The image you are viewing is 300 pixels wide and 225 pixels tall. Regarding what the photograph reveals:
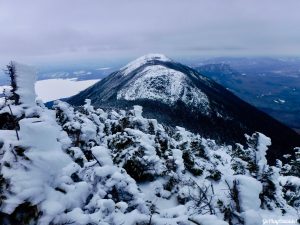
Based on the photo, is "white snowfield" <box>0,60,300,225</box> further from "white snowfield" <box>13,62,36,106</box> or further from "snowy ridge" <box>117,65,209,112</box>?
"snowy ridge" <box>117,65,209,112</box>

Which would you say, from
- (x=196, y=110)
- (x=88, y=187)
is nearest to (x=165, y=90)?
(x=196, y=110)

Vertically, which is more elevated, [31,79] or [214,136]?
[31,79]

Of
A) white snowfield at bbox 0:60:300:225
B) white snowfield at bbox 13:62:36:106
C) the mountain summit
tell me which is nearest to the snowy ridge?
the mountain summit

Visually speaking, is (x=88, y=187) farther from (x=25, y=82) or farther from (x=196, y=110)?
(x=196, y=110)

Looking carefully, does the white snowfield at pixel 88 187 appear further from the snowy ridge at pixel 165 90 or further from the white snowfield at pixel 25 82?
the snowy ridge at pixel 165 90

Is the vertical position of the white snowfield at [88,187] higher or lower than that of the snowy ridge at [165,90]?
higher

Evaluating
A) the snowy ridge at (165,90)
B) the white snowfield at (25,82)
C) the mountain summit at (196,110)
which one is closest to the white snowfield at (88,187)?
the white snowfield at (25,82)

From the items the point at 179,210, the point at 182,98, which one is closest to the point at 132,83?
the point at 182,98

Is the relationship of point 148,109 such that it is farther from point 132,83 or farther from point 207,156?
point 207,156
